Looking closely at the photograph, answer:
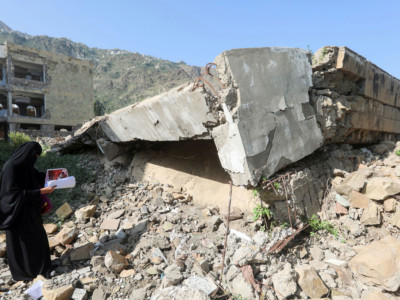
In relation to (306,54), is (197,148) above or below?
below

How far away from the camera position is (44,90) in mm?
15492

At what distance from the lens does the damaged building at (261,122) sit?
2.52m

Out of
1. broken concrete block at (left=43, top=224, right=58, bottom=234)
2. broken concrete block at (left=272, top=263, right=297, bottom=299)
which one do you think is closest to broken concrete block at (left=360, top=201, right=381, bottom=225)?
broken concrete block at (left=272, top=263, right=297, bottom=299)

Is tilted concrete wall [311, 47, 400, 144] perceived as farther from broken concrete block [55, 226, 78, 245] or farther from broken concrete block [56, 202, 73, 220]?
broken concrete block [56, 202, 73, 220]

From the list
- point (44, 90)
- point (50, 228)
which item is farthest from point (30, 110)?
point (50, 228)

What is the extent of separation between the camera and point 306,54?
330cm

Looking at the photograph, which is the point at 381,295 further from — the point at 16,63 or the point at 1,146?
the point at 16,63

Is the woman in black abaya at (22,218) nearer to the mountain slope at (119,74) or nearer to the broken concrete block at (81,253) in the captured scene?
the broken concrete block at (81,253)

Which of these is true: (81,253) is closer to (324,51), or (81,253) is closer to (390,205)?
(390,205)

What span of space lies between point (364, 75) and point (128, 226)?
14.7 ft

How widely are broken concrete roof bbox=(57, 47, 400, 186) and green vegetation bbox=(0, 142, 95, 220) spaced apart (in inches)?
61.5

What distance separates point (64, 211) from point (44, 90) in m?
15.1

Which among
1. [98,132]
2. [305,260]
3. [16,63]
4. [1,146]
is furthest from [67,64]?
[305,260]

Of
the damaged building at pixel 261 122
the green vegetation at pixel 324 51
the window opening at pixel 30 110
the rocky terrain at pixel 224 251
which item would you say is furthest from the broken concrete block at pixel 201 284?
the window opening at pixel 30 110
